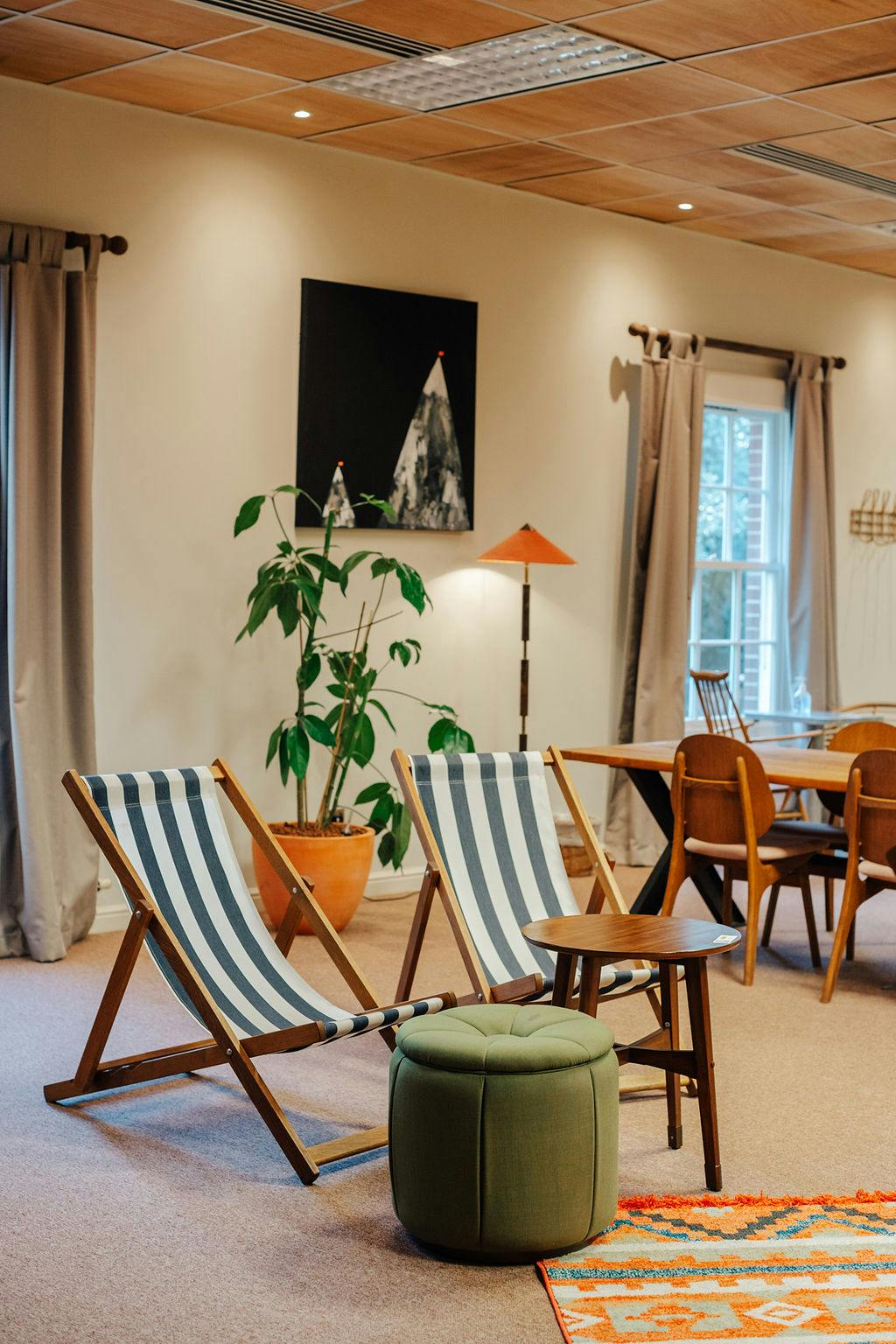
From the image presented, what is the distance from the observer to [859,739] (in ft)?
19.8

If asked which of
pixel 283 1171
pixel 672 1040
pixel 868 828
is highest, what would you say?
pixel 868 828

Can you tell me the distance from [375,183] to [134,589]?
2.03 meters

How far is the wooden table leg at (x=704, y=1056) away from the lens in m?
3.33

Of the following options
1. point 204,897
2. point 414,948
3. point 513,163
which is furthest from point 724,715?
point 204,897

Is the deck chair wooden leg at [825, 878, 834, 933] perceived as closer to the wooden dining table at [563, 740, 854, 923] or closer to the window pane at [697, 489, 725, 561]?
the wooden dining table at [563, 740, 854, 923]

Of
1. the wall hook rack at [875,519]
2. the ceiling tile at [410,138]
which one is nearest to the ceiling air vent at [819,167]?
the ceiling tile at [410,138]

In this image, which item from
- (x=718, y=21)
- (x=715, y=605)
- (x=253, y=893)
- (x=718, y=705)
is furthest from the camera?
(x=715, y=605)

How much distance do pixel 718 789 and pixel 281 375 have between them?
7.99ft

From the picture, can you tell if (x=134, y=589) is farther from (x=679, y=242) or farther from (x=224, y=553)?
(x=679, y=242)

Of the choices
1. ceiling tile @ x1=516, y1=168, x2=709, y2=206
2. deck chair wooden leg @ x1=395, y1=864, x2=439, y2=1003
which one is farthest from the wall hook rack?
deck chair wooden leg @ x1=395, y1=864, x2=439, y2=1003

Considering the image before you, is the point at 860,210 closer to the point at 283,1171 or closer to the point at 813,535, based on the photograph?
the point at 813,535

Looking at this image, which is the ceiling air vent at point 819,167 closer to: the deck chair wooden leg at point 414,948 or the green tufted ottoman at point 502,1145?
the deck chair wooden leg at point 414,948

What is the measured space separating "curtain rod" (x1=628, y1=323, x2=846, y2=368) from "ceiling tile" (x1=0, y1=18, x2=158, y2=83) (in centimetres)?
299

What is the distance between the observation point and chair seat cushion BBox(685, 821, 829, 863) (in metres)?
5.29
